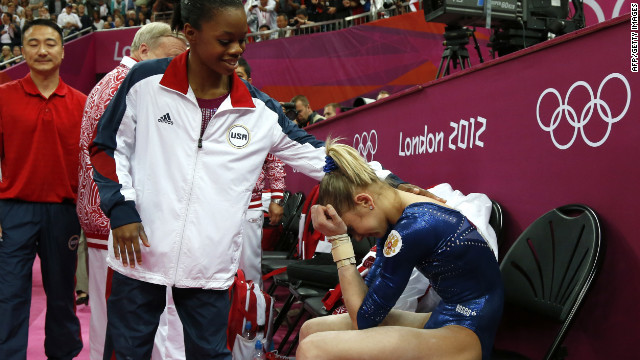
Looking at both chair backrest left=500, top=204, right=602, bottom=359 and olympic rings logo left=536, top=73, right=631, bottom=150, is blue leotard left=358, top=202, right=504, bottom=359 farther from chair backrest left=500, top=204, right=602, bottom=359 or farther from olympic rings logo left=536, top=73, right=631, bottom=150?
olympic rings logo left=536, top=73, right=631, bottom=150

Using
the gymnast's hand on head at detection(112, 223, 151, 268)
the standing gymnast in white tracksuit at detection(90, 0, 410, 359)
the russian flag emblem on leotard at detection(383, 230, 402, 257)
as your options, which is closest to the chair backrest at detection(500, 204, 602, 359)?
the russian flag emblem on leotard at detection(383, 230, 402, 257)

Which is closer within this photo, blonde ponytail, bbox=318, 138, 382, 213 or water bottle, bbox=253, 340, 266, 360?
blonde ponytail, bbox=318, 138, 382, 213

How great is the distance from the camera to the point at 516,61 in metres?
2.67

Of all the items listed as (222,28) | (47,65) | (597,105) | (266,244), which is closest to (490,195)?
(597,105)

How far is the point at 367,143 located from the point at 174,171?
8.58 feet

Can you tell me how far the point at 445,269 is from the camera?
2.10 m

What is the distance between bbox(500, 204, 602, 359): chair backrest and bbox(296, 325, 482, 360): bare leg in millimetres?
282

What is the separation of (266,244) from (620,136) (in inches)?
179

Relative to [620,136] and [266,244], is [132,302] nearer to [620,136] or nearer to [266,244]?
[620,136]

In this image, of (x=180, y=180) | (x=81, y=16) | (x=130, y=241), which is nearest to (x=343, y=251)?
(x=180, y=180)

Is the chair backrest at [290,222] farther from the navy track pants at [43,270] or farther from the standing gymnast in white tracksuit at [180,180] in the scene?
the standing gymnast in white tracksuit at [180,180]

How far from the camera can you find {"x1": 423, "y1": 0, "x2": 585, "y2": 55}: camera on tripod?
13.0ft

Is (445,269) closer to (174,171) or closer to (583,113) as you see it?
(583,113)

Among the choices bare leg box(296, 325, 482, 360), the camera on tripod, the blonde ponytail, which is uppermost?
the camera on tripod
